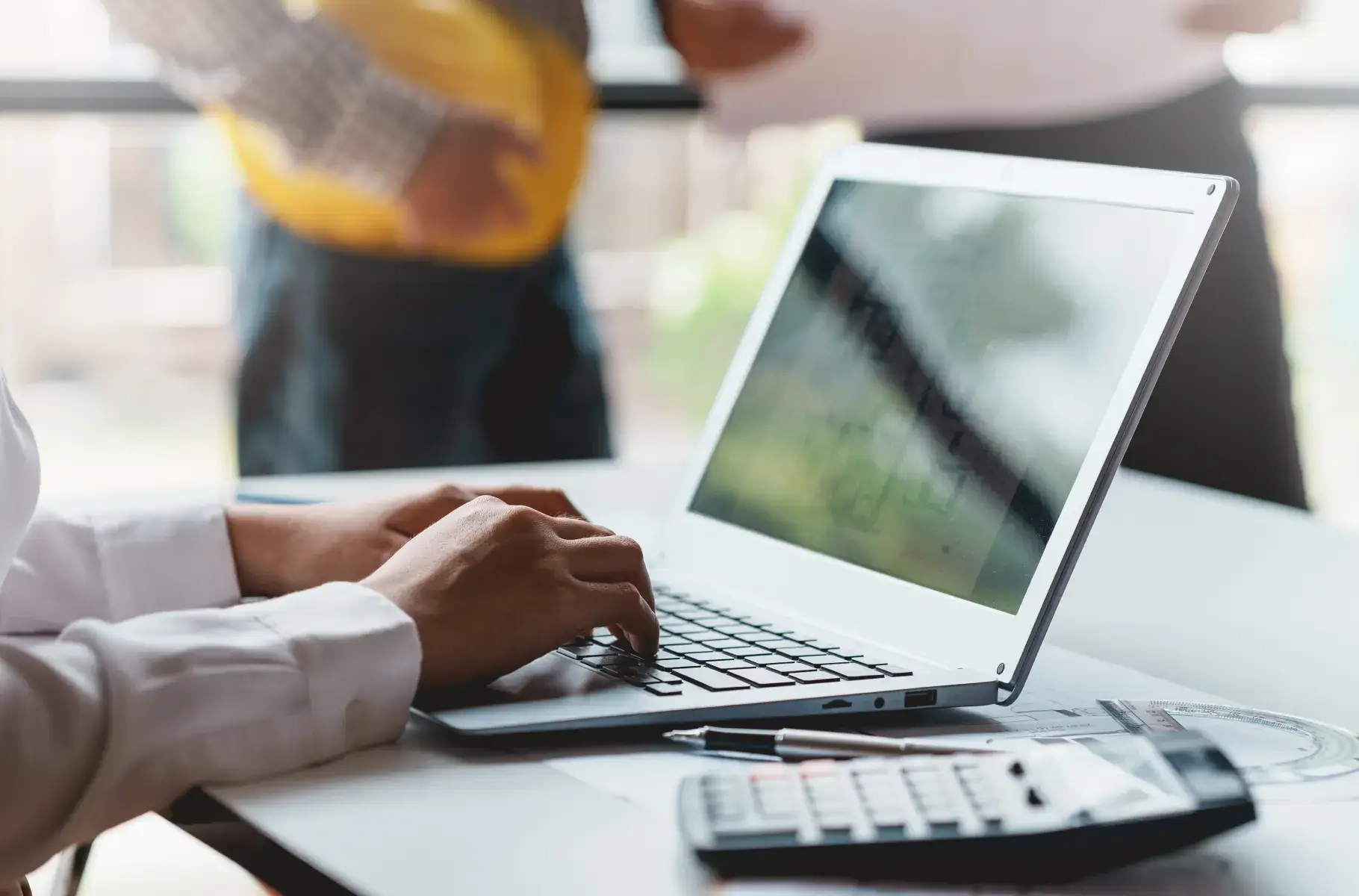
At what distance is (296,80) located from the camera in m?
1.94

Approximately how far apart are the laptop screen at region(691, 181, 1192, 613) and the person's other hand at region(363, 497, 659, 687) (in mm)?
138

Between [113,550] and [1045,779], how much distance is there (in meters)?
0.48

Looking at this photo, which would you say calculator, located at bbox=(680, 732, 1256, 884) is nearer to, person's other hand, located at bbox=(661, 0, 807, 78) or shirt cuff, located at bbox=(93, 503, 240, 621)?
shirt cuff, located at bbox=(93, 503, 240, 621)

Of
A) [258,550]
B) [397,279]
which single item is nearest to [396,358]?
[397,279]

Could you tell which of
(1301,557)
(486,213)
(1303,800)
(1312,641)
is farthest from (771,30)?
(1303,800)

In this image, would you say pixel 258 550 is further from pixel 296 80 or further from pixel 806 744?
pixel 296 80

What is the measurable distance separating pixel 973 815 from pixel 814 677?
17 cm

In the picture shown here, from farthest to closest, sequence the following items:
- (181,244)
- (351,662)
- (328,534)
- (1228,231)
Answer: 1. (181,244)
2. (1228,231)
3. (328,534)
4. (351,662)

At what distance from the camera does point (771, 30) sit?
2160 mm

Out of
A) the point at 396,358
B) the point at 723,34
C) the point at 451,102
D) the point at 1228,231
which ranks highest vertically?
the point at 723,34

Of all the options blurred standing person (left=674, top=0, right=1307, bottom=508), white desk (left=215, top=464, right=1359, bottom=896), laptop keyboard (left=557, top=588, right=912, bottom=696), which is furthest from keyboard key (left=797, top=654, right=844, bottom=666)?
blurred standing person (left=674, top=0, right=1307, bottom=508)

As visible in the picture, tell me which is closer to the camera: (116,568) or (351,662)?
(351,662)

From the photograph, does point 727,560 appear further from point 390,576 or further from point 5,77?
point 5,77

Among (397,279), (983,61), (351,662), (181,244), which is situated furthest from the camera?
(181,244)
